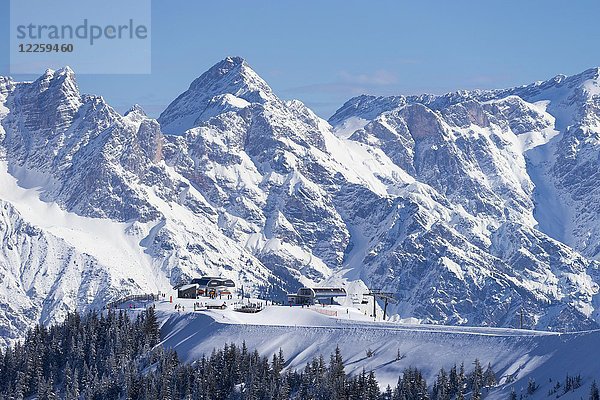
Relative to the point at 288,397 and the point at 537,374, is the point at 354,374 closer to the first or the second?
the point at 288,397

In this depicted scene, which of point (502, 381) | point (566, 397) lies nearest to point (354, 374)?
point (502, 381)

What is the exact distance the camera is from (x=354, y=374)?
200 meters

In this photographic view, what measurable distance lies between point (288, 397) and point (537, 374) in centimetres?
3079

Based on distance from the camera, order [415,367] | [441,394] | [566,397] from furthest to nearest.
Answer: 1. [415,367]
2. [441,394]
3. [566,397]

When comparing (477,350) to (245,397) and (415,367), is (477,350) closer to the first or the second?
(415,367)

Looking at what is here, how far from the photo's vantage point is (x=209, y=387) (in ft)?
655

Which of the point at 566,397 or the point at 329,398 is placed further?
the point at 329,398

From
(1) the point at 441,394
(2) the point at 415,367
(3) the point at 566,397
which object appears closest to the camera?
(3) the point at 566,397

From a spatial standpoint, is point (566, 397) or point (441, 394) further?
point (441, 394)

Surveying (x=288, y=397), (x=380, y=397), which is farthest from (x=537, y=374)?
(x=288, y=397)

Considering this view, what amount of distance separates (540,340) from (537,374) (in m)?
10.6

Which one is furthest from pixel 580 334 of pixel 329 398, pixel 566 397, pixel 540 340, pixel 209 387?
pixel 209 387

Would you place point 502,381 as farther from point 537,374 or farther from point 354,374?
point 354,374

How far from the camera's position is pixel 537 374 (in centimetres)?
18225
